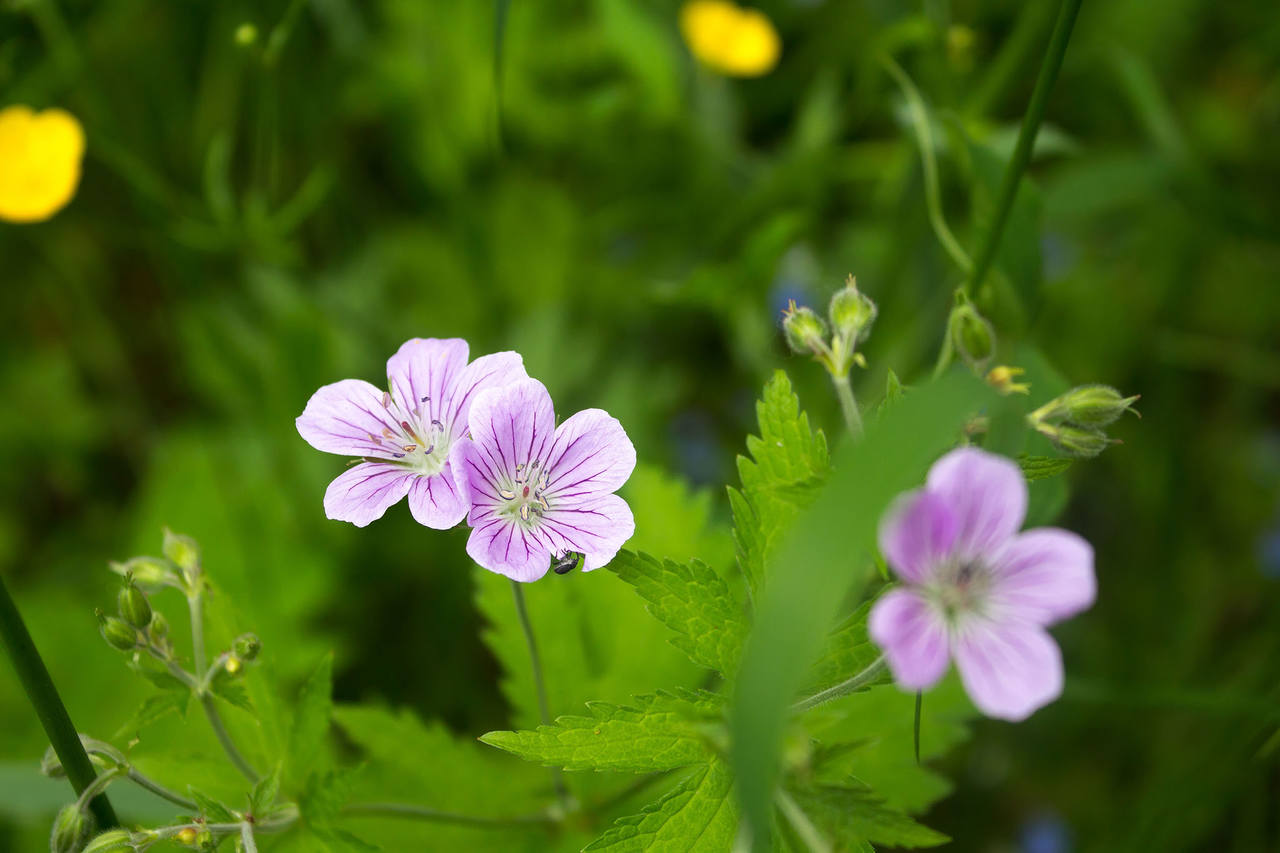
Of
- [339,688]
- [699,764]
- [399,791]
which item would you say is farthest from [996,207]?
[339,688]

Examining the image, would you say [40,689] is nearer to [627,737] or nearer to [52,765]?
[52,765]

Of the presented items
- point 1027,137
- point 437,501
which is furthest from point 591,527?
point 1027,137

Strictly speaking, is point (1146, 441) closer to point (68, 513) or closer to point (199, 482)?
point (199, 482)

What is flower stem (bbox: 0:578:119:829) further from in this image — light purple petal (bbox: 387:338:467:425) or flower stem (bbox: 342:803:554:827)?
light purple petal (bbox: 387:338:467:425)

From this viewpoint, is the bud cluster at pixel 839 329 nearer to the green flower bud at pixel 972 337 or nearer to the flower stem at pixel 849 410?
the flower stem at pixel 849 410

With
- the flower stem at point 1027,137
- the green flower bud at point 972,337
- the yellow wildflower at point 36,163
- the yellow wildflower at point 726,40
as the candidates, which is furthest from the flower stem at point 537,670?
the yellow wildflower at point 726,40

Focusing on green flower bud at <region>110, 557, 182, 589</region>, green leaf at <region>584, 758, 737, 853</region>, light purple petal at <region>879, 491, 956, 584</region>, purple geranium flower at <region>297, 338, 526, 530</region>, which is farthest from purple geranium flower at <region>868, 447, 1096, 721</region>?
green flower bud at <region>110, 557, 182, 589</region>
